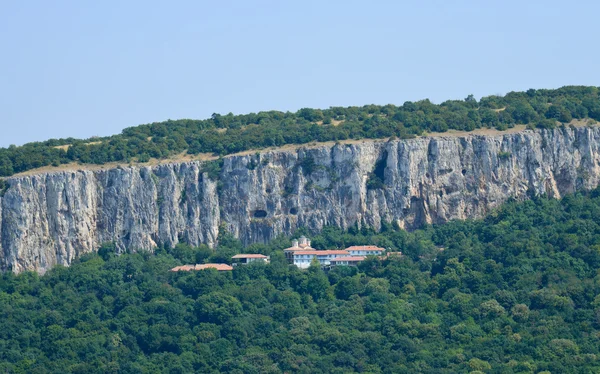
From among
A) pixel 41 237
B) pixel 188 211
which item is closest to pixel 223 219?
pixel 188 211

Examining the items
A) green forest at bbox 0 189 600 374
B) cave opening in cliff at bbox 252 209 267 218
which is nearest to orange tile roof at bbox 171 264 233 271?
green forest at bbox 0 189 600 374

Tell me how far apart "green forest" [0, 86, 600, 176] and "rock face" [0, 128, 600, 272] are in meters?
2.58

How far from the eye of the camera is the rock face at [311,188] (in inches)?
4815

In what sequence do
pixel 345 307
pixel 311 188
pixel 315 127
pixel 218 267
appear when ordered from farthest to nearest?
pixel 315 127
pixel 311 188
pixel 218 267
pixel 345 307

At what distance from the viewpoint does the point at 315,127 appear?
12950 cm

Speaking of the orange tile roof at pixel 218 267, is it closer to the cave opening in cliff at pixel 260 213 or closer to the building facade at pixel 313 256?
the building facade at pixel 313 256

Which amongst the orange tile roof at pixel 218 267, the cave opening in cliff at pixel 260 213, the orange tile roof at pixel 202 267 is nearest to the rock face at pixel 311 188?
the cave opening in cliff at pixel 260 213

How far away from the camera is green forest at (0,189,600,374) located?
108500 mm

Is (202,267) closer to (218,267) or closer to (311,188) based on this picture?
(218,267)

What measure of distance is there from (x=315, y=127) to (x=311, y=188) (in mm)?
6767

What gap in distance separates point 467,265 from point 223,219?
14.3 m

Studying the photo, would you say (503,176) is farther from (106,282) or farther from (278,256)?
(106,282)

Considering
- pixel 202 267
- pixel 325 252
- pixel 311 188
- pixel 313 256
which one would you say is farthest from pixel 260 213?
pixel 202 267

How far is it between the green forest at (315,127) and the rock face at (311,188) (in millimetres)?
2575
